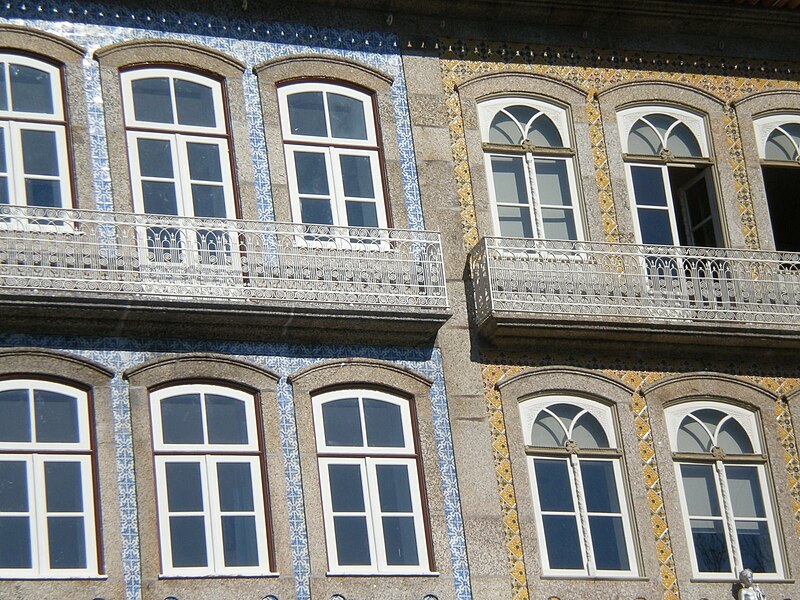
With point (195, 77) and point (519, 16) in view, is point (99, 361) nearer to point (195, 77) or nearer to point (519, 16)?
point (195, 77)

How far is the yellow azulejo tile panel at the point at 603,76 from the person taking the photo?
59.7 feet

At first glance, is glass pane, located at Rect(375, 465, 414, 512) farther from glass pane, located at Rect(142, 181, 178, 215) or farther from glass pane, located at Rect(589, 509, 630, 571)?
glass pane, located at Rect(142, 181, 178, 215)

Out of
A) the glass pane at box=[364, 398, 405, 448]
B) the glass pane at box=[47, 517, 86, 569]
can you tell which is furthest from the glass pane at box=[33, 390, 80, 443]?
the glass pane at box=[364, 398, 405, 448]

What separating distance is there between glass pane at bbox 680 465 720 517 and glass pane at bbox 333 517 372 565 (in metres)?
3.20

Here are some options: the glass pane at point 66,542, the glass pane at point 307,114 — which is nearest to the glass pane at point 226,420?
the glass pane at point 66,542

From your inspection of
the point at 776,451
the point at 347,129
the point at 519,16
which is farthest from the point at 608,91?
the point at 776,451

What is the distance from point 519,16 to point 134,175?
14.8 feet

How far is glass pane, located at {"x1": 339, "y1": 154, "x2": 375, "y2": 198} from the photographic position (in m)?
17.6

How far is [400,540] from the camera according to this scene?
16062 millimetres

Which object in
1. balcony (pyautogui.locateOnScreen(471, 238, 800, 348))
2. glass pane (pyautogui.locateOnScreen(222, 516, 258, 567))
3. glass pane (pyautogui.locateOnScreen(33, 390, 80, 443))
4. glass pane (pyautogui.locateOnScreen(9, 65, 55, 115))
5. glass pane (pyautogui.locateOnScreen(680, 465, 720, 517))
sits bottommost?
glass pane (pyautogui.locateOnScreen(222, 516, 258, 567))

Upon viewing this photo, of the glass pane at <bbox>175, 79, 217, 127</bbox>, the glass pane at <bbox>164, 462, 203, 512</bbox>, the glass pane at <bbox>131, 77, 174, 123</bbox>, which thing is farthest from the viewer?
the glass pane at <bbox>175, 79, 217, 127</bbox>

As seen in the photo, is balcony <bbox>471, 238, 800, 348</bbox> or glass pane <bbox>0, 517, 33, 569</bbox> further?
balcony <bbox>471, 238, 800, 348</bbox>

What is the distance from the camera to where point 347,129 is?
17.8m

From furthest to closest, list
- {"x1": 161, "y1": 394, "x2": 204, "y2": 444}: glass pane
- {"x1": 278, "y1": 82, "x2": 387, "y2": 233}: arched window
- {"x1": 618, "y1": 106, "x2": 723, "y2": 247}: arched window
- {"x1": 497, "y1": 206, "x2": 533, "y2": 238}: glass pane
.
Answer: {"x1": 618, "y1": 106, "x2": 723, "y2": 247}: arched window
{"x1": 497, "y1": 206, "x2": 533, "y2": 238}: glass pane
{"x1": 278, "y1": 82, "x2": 387, "y2": 233}: arched window
{"x1": 161, "y1": 394, "x2": 204, "y2": 444}: glass pane
